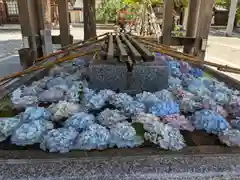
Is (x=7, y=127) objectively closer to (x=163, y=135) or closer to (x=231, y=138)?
(x=163, y=135)

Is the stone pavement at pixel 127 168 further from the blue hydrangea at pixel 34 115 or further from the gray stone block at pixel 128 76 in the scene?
the gray stone block at pixel 128 76

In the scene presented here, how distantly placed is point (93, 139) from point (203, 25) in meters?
2.59

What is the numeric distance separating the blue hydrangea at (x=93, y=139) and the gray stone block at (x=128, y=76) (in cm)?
74

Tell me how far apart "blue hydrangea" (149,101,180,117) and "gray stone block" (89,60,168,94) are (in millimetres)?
387

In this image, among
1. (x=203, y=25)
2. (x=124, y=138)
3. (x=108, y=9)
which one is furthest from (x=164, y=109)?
(x=108, y=9)

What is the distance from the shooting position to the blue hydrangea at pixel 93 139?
1276mm

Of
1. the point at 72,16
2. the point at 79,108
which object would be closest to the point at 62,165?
the point at 79,108

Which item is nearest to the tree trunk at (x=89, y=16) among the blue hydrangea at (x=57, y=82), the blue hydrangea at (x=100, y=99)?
the blue hydrangea at (x=57, y=82)

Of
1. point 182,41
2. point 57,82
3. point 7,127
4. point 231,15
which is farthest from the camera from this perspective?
point 231,15

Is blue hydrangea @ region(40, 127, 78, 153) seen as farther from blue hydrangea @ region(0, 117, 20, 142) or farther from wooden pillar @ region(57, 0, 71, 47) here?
wooden pillar @ region(57, 0, 71, 47)

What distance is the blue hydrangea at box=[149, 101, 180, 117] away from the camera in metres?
1.61

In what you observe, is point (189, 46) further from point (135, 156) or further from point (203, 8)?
point (135, 156)

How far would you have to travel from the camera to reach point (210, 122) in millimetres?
1474

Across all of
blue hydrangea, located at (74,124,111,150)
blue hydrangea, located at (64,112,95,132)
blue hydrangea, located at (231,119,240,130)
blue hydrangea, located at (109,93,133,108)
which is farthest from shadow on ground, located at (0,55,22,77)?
blue hydrangea, located at (231,119,240,130)
